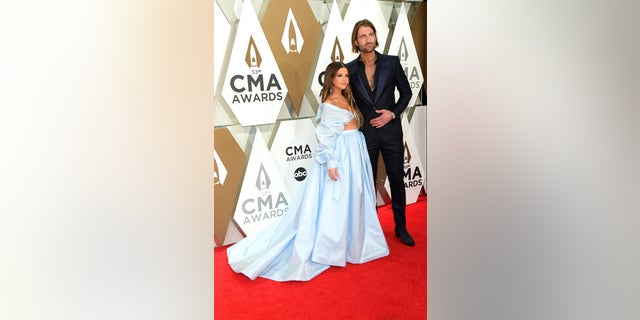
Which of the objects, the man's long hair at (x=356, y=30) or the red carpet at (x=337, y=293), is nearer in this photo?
the red carpet at (x=337, y=293)

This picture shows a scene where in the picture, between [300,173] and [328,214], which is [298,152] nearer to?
[300,173]

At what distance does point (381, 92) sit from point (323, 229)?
0.88 m

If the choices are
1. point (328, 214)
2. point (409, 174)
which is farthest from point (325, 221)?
point (409, 174)

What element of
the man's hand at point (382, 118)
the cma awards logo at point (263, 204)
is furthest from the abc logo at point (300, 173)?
the man's hand at point (382, 118)

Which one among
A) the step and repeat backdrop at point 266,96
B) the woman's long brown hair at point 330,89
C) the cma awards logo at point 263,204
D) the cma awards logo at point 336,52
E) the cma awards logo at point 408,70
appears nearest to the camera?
the woman's long brown hair at point 330,89

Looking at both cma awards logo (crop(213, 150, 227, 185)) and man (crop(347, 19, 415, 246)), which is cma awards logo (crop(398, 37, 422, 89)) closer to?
man (crop(347, 19, 415, 246))

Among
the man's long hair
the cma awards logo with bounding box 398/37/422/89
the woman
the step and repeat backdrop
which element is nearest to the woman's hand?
the woman

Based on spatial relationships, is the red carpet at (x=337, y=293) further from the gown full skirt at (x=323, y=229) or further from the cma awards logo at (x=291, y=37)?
the cma awards logo at (x=291, y=37)

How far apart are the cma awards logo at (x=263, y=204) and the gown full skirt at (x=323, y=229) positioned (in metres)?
0.23

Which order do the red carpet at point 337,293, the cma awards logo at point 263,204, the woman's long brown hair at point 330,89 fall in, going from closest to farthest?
the red carpet at point 337,293 < the woman's long brown hair at point 330,89 < the cma awards logo at point 263,204

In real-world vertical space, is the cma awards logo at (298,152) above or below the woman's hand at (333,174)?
above

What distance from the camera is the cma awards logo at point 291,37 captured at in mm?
3662
